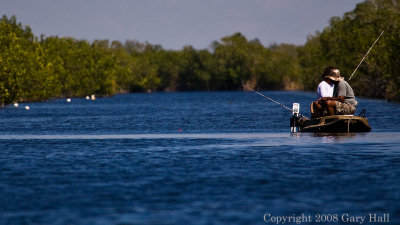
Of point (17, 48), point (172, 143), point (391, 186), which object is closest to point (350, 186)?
point (391, 186)

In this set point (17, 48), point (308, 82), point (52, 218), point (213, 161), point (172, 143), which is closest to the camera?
point (52, 218)

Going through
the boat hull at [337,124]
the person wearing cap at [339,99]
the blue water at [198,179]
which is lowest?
the blue water at [198,179]

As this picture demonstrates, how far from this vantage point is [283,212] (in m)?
14.3

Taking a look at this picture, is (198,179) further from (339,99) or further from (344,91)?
(344,91)

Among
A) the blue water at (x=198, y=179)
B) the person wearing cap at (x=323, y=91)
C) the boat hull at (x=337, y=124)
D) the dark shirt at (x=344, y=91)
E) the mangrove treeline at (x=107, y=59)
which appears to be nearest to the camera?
the blue water at (x=198, y=179)

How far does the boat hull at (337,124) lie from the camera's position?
3216cm

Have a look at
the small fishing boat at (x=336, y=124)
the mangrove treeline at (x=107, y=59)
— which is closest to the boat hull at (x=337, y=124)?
the small fishing boat at (x=336, y=124)

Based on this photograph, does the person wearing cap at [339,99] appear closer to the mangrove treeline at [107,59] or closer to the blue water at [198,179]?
the blue water at [198,179]

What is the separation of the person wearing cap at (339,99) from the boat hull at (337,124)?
0.27 m

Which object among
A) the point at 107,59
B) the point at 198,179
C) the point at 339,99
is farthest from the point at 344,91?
the point at 107,59

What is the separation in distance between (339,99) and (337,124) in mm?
1113

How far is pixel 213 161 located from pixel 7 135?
685 inches

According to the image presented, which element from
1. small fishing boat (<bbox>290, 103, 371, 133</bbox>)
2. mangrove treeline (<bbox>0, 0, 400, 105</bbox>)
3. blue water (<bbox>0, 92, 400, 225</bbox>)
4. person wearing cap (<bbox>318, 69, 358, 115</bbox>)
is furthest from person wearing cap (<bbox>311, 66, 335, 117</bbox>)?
mangrove treeline (<bbox>0, 0, 400, 105</bbox>)

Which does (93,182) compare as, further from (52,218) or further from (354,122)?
(354,122)
